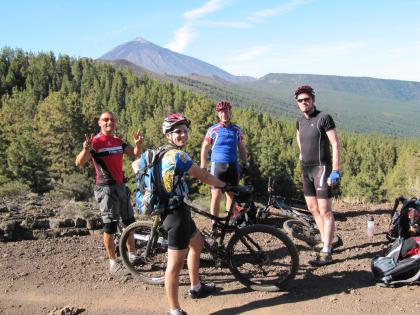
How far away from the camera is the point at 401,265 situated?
4707mm

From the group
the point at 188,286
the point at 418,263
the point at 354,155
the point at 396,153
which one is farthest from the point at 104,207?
the point at 396,153

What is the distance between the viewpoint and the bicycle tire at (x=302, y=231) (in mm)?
6863

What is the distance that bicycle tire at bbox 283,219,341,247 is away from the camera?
6.86 metres

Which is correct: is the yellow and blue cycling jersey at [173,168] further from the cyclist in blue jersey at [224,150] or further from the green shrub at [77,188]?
the green shrub at [77,188]

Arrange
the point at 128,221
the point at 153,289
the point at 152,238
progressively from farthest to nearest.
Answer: the point at 128,221, the point at 152,238, the point at 153,289

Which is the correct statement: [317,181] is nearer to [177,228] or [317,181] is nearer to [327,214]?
[327,214]

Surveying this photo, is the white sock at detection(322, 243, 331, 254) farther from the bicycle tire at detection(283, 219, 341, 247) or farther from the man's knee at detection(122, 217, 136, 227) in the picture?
the man's knee at detection(122, 217, 136, 227)

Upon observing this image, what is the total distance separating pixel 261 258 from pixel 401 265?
5.47 ft

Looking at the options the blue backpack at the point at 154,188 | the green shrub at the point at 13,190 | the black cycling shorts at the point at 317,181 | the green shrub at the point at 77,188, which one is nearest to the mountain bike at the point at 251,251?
the blue backpack at the point at 154,188

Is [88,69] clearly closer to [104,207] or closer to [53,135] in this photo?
[53,135]

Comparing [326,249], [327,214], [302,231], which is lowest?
[302,231]

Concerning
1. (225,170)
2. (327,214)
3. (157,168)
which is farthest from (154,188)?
(327,214)

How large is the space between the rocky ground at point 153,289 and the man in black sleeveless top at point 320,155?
0.59 m

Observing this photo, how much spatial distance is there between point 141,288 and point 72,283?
1086 mm
